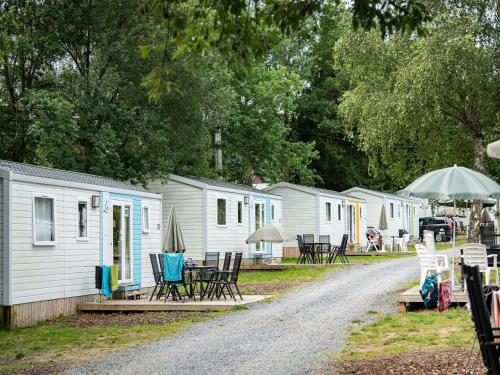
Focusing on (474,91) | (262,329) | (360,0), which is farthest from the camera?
(474,91)

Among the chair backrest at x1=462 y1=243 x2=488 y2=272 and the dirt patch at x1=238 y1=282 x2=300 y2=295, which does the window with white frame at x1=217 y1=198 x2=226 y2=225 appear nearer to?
the dirt patch at x1=238 y1=282 x2=300 y2=295

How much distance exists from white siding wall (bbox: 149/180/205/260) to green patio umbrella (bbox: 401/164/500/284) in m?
11.4

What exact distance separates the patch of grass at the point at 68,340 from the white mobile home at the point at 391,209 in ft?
85.6

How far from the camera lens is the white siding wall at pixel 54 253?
1286 centimetres

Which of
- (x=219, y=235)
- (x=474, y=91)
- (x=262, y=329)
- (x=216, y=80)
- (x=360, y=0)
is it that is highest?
(x=216, y=80)

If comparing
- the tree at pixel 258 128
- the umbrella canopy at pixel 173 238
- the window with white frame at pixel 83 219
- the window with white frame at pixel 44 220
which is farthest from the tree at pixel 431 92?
the tree at pixel 258 128

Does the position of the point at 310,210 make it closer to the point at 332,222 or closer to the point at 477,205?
the point at 332,222

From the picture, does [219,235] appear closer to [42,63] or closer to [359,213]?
[42,63]

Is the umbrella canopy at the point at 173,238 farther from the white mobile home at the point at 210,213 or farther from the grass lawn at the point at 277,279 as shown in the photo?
the white mobile home at the point at 210,213

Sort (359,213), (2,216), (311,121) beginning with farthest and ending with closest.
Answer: (311,121) → (359,213) → (2,216)

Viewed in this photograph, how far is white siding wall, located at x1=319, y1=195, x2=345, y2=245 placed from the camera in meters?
32.3

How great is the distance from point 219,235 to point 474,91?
8741 mm

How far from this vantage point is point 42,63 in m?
25.4

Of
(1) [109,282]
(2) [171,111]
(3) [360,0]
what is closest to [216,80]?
(2) [171,111]
